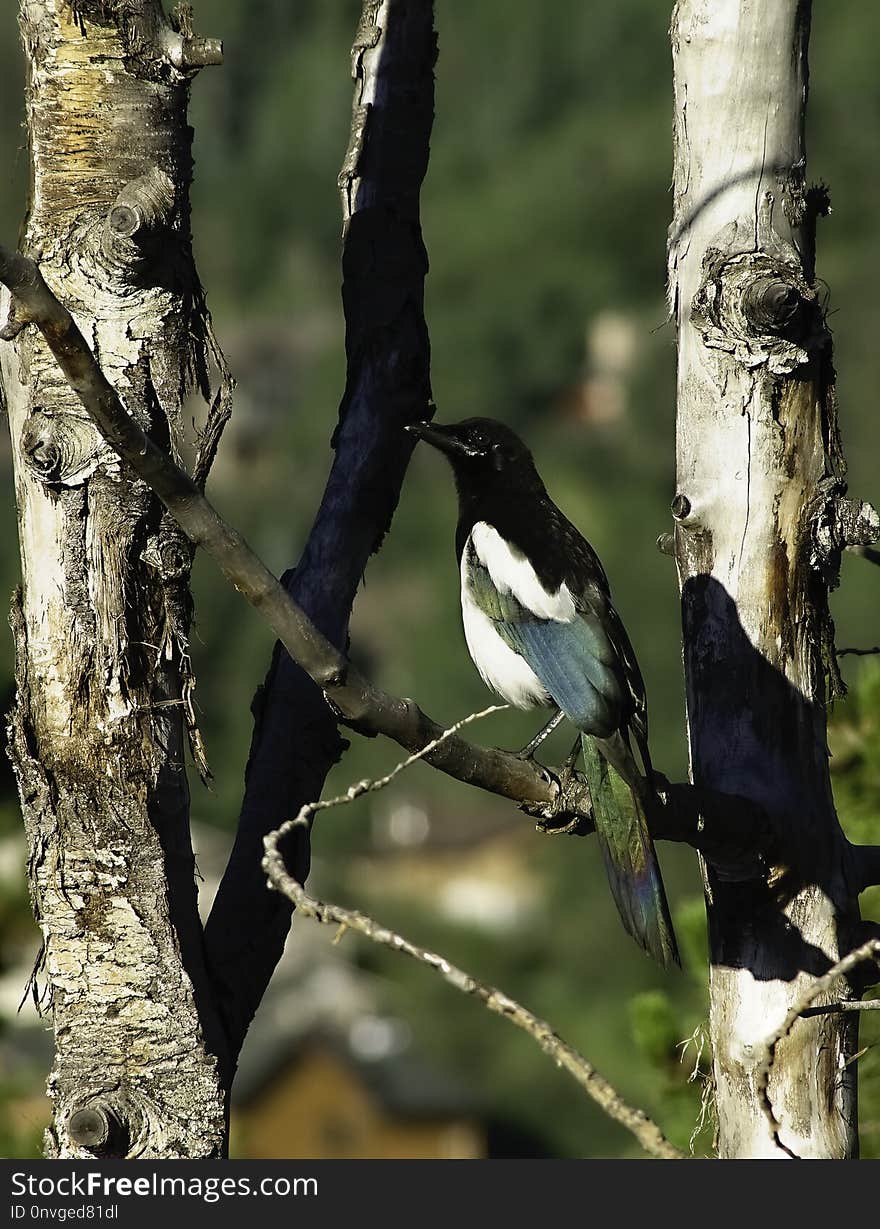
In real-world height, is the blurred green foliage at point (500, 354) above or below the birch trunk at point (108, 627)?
above

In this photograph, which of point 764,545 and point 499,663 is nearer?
point 764,545

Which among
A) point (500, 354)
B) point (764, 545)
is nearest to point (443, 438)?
point (764, 545)

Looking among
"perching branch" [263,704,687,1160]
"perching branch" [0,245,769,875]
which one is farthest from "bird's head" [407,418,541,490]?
"perching branch" [263,704,687,1160]

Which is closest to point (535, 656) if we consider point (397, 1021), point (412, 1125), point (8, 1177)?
point (8, 1177)

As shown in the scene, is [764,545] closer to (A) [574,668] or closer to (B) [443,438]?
(A) [574,668]

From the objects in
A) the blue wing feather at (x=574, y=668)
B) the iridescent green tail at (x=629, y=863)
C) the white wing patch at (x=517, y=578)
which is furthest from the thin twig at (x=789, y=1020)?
the white wing patch at (x=517, y=578)

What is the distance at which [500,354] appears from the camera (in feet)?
131

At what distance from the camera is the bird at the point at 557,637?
121 inches

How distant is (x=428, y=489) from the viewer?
131ft

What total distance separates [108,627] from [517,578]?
1041 millimetres

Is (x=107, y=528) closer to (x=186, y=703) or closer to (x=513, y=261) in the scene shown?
(x=186, y=703)

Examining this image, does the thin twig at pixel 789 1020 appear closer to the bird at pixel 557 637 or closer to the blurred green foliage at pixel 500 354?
the bird at pixel 557 637

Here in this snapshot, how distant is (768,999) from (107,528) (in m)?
1.48

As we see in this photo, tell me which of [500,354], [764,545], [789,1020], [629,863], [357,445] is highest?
[500,354]
